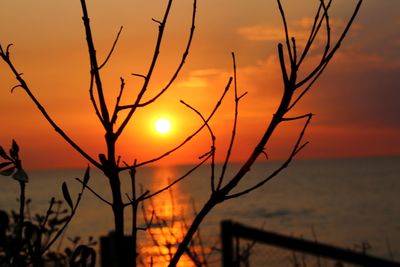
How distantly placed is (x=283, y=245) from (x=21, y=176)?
378 cm

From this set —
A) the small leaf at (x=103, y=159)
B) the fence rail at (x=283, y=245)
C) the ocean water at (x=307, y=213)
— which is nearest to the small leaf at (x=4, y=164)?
the small leaf at (x=103, y=159)

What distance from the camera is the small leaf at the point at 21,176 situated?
1413mm

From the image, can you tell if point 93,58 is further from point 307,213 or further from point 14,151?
point 307,213

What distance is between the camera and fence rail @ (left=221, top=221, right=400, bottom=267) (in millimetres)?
4980

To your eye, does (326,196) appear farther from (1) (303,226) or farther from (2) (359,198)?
(1) (303,226)

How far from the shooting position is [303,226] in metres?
52.0

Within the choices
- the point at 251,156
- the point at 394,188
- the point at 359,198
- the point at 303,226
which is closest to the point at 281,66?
the point at 251,156

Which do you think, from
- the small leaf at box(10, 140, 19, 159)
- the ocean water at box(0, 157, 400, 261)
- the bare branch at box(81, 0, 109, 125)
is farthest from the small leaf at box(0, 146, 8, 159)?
the ocean water at box(0, 157, 400, 261)

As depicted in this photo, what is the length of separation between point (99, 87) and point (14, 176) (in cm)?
29

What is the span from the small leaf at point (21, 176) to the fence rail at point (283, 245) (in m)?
3.55

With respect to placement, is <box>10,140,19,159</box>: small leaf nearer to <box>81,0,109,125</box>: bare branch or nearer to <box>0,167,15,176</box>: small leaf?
<box>0,167,15,176</box>: small leaf

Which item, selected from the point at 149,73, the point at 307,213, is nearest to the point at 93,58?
the point at 149,73

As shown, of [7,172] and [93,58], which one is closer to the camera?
[93,58]

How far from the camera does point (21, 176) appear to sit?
143 cm
